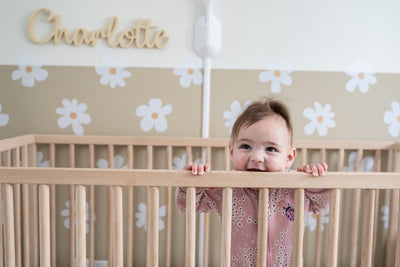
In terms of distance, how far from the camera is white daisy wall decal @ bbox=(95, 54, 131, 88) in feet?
4.73

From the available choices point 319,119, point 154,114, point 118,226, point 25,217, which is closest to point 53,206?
point 25,217

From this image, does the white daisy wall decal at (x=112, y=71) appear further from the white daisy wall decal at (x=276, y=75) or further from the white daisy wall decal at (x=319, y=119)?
the white daisy wall decal at (x=319, y=119)

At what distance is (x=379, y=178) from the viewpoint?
763 mm

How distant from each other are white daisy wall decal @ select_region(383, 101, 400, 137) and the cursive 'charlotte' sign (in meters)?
0.93

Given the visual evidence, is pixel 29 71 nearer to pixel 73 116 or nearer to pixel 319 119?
pixel 73 116

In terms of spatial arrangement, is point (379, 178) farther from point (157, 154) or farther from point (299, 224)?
point (157, 154)

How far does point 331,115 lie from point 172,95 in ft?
2.10

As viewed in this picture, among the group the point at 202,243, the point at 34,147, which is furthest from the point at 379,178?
the point at 34,147

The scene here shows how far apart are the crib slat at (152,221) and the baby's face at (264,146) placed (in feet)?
0.78

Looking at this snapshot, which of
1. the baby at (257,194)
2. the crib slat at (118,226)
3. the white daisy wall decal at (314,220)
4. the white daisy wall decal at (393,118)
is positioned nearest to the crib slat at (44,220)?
the crib slat at (118,226)

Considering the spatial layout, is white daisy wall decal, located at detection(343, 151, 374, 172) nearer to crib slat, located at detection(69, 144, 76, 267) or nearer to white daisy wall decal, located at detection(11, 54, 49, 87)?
crib slat, located at detection(69, 144, 76, 267)

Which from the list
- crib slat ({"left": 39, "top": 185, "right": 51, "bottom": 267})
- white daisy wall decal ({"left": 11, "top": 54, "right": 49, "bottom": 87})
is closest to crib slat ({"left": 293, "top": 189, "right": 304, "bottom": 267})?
crib slat ({"left": 39, "top": 185, "right": 51, "bottom": 267})

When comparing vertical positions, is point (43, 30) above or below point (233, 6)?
below

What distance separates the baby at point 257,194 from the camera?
87 cm
